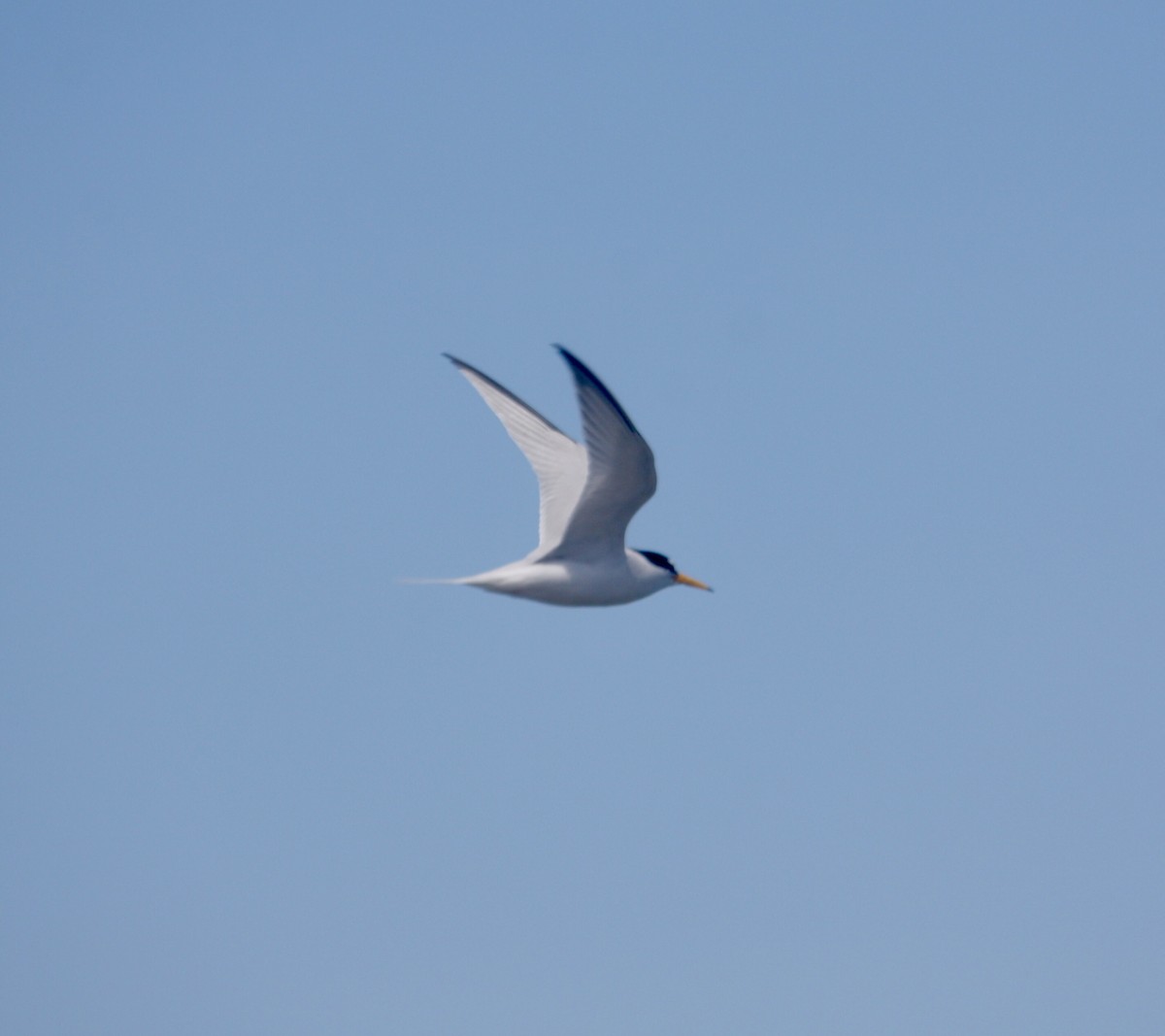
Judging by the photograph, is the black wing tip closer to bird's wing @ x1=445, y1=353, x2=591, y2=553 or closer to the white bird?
the white bird

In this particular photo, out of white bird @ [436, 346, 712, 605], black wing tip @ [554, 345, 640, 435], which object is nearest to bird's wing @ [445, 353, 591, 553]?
white bird @ [436, 346, 712, 605]

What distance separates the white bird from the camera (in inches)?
568

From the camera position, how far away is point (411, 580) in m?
14.1

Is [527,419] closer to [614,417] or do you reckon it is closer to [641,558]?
[641,558]

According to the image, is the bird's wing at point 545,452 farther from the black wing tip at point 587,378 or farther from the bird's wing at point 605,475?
the black wing tip at point 587,378

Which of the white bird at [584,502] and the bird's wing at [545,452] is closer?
the white bird at [584,502]

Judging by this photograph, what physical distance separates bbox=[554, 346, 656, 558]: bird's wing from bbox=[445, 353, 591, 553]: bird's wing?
480 millimetres

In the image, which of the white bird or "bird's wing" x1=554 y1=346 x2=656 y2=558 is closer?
"bird's wing" x1=554 y1=346 x2=656 y2=558

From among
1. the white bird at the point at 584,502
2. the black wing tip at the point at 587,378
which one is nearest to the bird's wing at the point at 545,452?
the white bird at the point at 584,502

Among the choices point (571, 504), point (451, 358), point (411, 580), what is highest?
point (451, 358)

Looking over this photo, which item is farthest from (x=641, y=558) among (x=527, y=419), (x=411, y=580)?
(x=411, y=580)

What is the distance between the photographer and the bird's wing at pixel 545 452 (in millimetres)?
16891

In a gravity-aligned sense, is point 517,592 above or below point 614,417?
below

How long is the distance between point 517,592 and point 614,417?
245 cm
